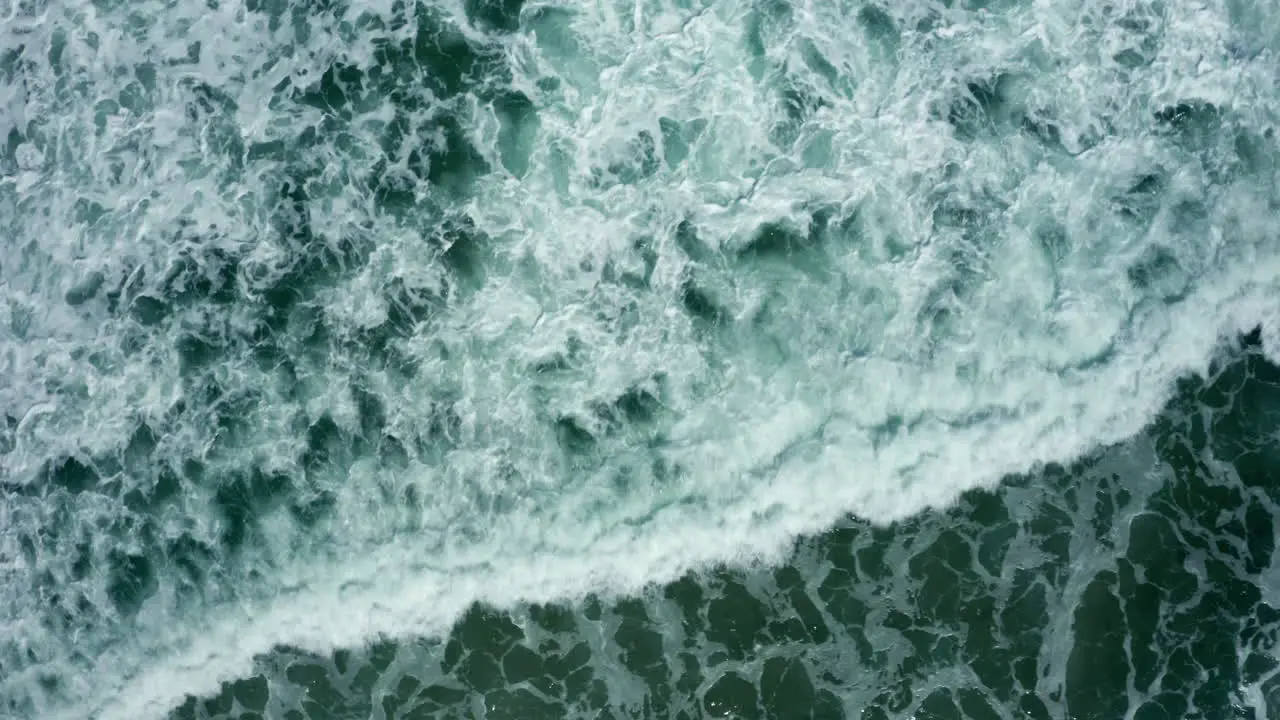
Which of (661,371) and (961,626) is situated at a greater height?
(661,371)

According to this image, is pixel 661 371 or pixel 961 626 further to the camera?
pixel 661 371

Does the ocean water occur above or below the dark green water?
above

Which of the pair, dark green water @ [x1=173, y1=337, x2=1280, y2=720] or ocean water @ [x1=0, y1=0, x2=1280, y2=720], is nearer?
dark green water @ [x1=173, y1=337, x2=1280, y2=720]

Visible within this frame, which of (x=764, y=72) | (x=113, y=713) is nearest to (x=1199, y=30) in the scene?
(x=764, y=72)

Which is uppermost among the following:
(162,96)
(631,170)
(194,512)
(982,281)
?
(162,96)

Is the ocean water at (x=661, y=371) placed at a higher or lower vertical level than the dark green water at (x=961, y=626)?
higher

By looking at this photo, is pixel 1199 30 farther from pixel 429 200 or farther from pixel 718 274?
pixel 429 200

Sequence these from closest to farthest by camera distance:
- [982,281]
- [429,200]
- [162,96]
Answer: [982,281] < [429,200] < [162,96]

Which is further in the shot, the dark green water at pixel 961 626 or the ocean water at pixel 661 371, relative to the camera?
the ocean water at pixel 661 371
